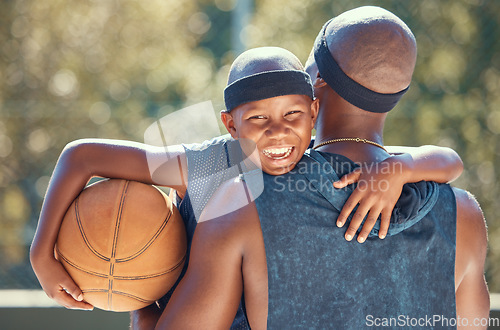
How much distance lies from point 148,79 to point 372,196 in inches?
313

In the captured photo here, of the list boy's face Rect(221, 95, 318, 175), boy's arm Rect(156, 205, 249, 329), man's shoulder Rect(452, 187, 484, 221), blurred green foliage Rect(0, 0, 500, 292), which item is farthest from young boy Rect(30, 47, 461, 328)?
blurred green foliage Rect(0, 0, 500, 292)

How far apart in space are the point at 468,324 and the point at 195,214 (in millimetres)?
910

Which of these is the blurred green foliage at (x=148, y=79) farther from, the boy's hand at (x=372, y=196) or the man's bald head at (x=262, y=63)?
the boy's hand at (x=372, y=196)

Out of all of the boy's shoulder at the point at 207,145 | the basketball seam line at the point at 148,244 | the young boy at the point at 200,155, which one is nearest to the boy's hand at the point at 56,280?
the young boy at the point at 200,155

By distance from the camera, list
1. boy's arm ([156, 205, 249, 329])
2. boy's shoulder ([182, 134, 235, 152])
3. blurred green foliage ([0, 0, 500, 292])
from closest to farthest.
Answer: boy's arm ([156, 205, 249, 329]) < boy's shoulder ([182, 134, 235, 152]) < blurred green foliage ([0, 0, 500, 292])

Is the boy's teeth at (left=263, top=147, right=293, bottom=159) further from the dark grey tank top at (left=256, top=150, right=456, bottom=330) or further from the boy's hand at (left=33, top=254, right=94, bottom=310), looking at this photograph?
the boy's hand at (left=33, top=254, right=94, bottom=310)

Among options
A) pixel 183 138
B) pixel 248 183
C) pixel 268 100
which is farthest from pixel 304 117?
pixel 183 138

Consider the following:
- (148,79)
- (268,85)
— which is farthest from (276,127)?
(148,79)

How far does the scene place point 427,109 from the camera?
6480mm

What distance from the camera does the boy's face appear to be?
6.14ft

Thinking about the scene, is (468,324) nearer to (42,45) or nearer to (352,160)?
(352,160)

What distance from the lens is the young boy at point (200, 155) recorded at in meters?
1.87

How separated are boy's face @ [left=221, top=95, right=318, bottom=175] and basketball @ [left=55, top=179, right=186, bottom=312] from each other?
12.9 inches

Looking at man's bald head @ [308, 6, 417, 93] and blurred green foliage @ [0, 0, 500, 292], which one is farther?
blurred green foliage @ [0, 0, 500, 292]
